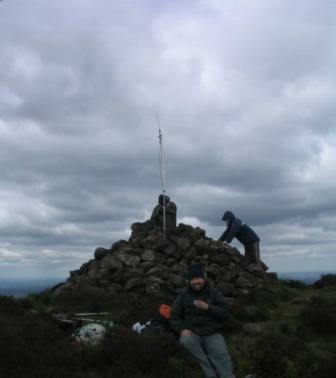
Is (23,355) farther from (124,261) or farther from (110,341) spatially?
(124,261)

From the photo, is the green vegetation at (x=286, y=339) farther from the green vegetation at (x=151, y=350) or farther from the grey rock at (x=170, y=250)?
the grey rock at (x=170, y=250)

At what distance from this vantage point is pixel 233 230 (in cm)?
1977

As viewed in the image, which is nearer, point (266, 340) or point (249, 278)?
point (266, 340)

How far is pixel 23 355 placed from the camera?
988 centimetres

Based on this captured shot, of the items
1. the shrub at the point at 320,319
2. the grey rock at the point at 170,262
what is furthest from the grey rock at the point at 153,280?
the shrub at the point at 320,319

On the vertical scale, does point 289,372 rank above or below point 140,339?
below

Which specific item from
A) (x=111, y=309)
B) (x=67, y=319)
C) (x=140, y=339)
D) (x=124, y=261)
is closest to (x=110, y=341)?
(x=140, y=339)

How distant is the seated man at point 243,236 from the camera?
64.2ft

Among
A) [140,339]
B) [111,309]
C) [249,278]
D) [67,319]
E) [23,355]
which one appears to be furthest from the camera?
[249,278]

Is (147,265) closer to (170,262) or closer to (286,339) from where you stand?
(170,262)

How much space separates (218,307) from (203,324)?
0.47 metres

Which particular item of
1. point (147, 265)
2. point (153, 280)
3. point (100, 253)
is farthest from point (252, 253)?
point (100, 253)

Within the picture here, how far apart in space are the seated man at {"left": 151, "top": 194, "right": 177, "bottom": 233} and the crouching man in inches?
407

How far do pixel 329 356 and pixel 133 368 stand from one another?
14.4ft
